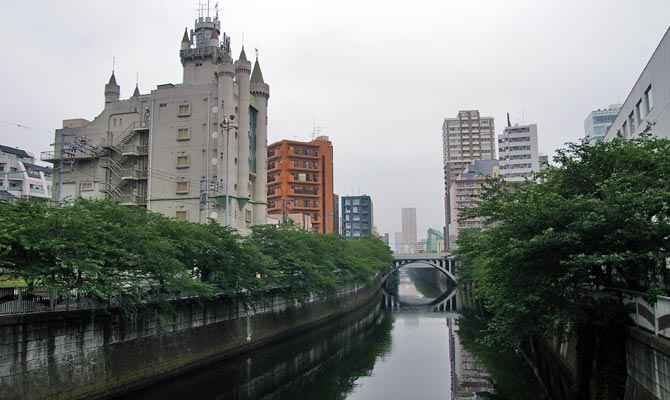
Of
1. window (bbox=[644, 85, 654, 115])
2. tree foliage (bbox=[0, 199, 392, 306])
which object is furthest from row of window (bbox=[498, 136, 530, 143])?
window (bbox=[644, 85, 654, 115])

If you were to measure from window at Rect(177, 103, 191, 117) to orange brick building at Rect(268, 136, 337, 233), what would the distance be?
43.9 metres

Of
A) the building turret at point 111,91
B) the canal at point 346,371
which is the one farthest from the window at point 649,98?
the building turret at point 111,91

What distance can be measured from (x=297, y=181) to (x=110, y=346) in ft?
262

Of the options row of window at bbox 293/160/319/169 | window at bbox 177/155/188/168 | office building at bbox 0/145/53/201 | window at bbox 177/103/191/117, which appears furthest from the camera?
row of window at bbox 293/160/319/169

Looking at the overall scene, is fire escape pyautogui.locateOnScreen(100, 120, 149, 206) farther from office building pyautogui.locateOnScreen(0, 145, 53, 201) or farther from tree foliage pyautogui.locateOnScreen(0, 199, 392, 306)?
office building pyautogui.locateOnScreen(0, 145, 53, 201)

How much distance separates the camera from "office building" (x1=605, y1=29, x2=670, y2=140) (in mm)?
26828

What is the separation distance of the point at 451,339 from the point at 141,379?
97.3 ft

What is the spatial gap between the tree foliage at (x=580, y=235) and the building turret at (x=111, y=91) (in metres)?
55.4

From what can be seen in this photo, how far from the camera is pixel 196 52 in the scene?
64938 mm

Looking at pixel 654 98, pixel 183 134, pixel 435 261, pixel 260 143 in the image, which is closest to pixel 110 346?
pixel 654 98

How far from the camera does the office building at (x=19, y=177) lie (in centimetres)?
9905

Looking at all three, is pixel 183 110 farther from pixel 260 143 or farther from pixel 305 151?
pixel 305 151

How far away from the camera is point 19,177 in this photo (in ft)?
329

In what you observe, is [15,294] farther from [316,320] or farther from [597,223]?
[316,320]
